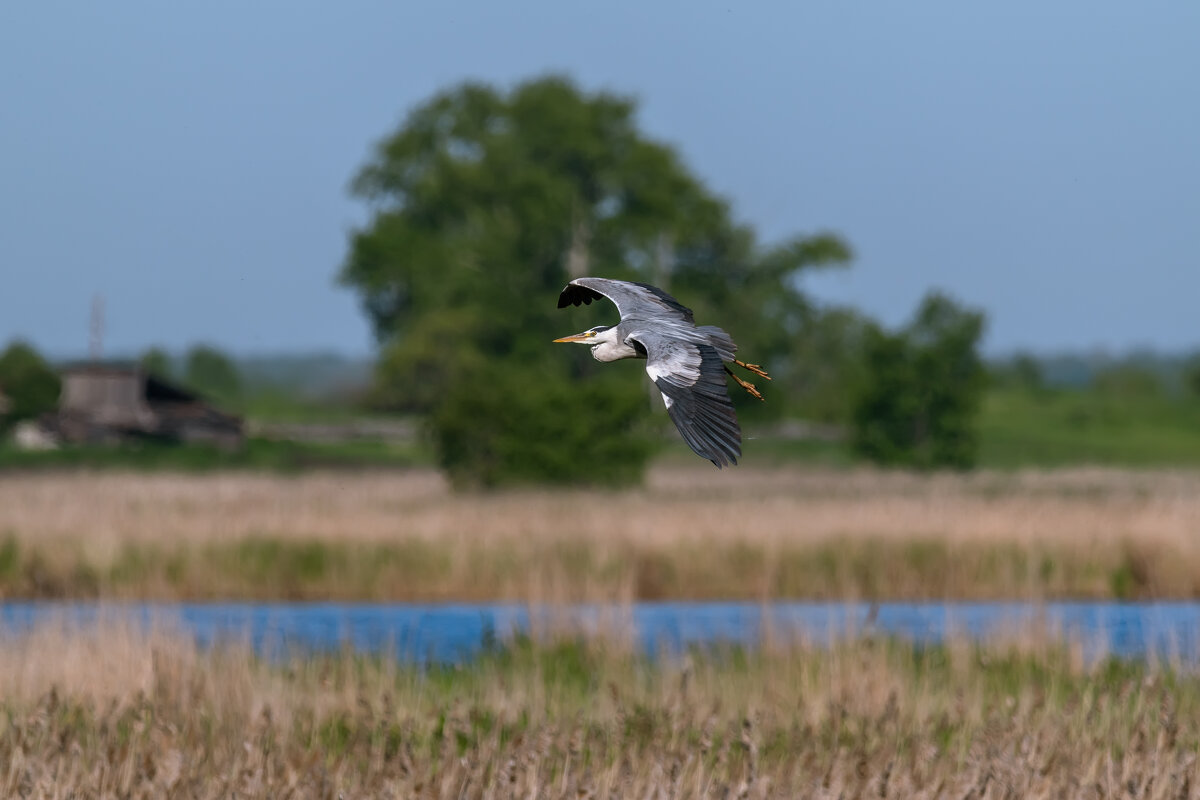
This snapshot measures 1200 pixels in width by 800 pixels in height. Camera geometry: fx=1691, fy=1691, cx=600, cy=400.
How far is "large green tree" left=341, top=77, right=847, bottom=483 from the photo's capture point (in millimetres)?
42062

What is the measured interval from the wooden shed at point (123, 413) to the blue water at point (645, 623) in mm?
32277

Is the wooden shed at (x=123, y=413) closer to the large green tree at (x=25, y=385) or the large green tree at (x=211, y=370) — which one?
the large green tree at (x=25, y=385)

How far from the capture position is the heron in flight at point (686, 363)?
3383 mm

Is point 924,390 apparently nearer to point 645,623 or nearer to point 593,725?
point 645,623

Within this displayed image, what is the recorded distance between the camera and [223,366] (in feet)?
318

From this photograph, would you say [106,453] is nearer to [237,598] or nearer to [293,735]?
[237,598]

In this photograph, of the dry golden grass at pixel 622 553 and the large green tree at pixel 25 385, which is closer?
the dry golden grass at pixel 622 553

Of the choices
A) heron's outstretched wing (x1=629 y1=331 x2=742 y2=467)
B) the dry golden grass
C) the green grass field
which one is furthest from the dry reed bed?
the green grass field

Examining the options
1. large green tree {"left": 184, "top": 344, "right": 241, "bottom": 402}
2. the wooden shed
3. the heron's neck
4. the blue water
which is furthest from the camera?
large green tree {"left": 184, "top": 344, "right": 241, "bottom": 402}

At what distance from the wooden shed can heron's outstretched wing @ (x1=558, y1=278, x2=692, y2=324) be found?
4409 centimetres

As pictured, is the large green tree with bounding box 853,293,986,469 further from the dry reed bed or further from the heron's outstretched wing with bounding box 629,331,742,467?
the heron's outstretched wing with bounding box 629,331,742,467

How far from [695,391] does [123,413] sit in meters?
48.0

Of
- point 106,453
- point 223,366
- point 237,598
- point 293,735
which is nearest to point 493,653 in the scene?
point 293,735

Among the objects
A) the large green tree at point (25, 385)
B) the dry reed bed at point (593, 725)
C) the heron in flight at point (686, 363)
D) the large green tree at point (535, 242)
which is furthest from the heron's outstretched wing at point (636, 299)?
the large green tree at point (25, 385)
